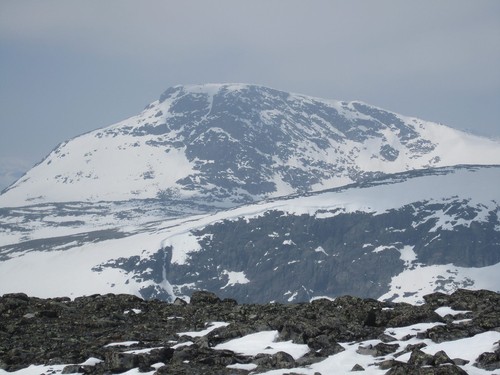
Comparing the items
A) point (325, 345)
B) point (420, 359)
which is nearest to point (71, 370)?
point (325, 345)

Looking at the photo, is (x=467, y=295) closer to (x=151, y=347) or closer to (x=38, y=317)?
(x=151, y=347)

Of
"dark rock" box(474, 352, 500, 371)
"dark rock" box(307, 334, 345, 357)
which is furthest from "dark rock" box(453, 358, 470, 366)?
"dark rock" box(307, 334, 345, 357)

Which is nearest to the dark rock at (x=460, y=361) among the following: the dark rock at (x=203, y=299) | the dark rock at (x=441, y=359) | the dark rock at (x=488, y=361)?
the dark rock at (x=488, y=361)

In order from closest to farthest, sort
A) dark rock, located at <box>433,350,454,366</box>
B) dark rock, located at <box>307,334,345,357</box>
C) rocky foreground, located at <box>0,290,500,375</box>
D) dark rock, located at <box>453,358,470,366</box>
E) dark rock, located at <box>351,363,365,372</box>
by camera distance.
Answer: dark rock, located at <box>433,350,454,366</box> < dark rock, located at <box>453,358,470,366</box> < dark rock, located at <box>351,363,365,372</box> < rocky foreground, located at <box>0,290,500,375</box> < dark rock, located at <box>307,334,345,357</box>

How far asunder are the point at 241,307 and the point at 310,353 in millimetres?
12948

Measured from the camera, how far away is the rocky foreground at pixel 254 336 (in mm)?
30761

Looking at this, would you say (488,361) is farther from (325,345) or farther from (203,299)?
(203,299)

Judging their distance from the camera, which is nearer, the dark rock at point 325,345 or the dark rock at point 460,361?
the dark rock at point 460,361

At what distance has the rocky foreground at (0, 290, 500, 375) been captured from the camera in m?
30.8

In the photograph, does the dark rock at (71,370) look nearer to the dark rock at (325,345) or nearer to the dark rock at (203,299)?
the dark rock at (325,345)

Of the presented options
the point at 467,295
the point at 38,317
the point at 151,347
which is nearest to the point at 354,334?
the point at 151,347

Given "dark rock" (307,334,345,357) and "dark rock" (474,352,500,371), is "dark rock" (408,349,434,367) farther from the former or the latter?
"dark rock" (307,334,345,357)

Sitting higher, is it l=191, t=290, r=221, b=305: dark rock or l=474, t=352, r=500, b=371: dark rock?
l=191, t=290, r=221, b=305: dark rock

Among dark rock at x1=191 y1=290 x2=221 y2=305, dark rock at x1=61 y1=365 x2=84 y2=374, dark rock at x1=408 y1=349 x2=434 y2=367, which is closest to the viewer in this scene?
dark rock at x1=408 y1=349 x2=434 y2=367
